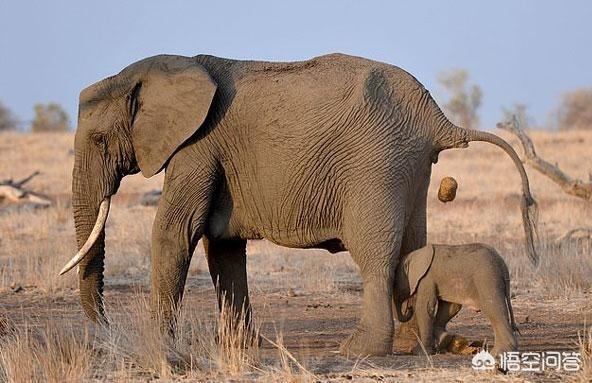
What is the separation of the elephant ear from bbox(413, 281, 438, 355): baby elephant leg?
1.95 m

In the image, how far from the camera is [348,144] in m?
8.30

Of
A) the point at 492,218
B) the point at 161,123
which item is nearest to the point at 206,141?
the point at 161,123

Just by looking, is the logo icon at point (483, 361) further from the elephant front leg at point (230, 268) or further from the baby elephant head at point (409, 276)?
the elephant front leg at point (230, 268)

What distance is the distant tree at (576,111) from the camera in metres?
45.7

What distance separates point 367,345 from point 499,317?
36.2 inches

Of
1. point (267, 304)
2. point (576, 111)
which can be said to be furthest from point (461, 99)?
point (267, 304)

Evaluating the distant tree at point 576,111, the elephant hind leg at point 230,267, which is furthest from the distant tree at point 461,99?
the elephant hind leg at point 230,267

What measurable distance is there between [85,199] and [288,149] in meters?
1.62

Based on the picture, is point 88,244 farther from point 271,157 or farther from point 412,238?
point 412,238

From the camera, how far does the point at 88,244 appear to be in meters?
8.91

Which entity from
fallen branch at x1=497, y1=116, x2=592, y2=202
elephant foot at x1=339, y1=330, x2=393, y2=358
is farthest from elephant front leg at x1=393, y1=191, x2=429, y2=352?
fallen branch at x1=497, y1=116, x2=592, y2=202

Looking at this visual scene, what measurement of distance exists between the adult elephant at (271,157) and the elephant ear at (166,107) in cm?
1

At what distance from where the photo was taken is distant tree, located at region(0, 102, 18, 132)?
50.5 metres

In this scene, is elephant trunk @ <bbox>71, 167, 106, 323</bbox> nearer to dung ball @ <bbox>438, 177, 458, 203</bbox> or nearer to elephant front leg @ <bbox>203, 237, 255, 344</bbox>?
elephant front leg @ <bbox>203, 237, 255, 344</bbox>
